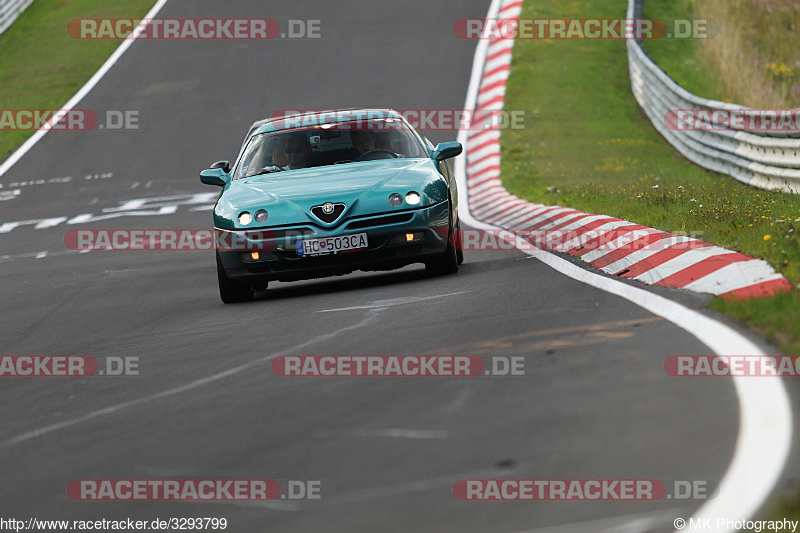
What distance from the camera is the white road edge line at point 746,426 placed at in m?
3.78

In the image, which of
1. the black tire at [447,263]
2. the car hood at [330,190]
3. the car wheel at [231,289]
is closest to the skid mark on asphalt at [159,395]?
the car hood at [330,190]

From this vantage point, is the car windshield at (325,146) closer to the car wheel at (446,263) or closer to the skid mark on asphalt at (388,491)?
the car wheel at (446,263)

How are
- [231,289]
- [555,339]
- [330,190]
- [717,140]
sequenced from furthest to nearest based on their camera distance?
[717,140] → [231,289] → [330,190] → [555,339]

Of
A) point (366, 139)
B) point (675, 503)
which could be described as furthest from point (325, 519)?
point (366, 139)

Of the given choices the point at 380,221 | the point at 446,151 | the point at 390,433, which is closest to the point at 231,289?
the point at 380,221

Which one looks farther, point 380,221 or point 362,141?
point 362,141

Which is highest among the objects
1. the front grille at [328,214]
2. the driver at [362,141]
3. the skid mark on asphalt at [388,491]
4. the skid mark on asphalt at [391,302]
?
the driver at [362,141]

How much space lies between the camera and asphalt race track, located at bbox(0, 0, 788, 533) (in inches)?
167

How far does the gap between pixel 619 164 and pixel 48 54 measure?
56.8 ft

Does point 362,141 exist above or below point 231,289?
above

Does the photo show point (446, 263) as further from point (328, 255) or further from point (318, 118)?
point (318, 118)

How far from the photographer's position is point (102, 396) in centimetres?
651

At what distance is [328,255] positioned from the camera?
9.78 m

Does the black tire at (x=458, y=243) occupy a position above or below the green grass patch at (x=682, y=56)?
below
